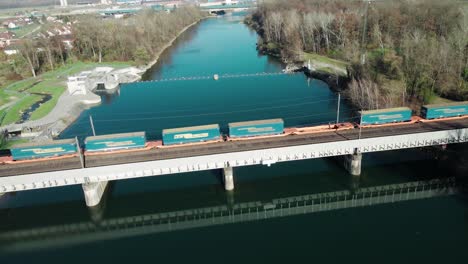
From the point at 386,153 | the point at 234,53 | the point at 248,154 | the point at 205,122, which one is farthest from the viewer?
the point at 234,53

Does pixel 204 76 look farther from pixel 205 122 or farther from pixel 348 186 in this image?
pixel 348 186

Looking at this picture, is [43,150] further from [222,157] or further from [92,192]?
[222,157]

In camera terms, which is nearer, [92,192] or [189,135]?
[92,192]

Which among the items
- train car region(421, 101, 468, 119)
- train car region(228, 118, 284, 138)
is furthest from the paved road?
train car region(421, 101, 468, 119)

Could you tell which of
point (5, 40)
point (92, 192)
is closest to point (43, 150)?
point (92, 192)

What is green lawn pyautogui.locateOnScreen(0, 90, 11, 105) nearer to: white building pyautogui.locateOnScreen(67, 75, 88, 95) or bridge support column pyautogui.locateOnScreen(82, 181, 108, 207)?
white building pyautogui.locateOnScreen(67, 75, 88, 95)

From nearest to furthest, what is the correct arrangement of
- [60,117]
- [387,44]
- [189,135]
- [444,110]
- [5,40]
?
[189,135], [444,110], [60,117], [387,44], [5,40]

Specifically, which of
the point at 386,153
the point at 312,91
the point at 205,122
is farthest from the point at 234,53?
the point at 386,153
